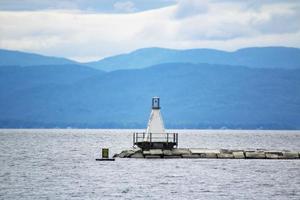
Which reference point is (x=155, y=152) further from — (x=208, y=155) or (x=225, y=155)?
(x=225, y=155)

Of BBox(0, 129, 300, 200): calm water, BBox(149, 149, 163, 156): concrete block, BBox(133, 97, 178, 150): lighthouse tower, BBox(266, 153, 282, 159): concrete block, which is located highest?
BBox(133, 97, 178, 150): lighthouse tower

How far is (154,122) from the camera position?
8250 cm

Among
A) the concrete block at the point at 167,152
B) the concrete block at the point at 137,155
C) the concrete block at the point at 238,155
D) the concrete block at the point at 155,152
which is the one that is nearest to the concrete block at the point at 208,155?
the concrete block at the point at 238,155

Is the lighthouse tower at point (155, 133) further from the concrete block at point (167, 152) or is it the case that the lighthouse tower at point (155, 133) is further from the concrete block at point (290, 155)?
the concrete block at point (290, 155)

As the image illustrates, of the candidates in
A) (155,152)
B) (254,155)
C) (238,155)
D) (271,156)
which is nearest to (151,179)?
(155,152)

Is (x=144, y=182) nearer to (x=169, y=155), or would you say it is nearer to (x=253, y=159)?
(x=169, y=155)

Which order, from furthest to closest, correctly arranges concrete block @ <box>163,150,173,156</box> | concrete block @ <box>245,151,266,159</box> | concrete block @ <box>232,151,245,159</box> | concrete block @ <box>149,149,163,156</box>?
concrete block @ <box>245,151,266,159</box>, concrete block @ <box>232,151,245,159</box>, concrete block @ <box>163,150,173,156</box>, concrete block @ <box>149,149,163,156</box>

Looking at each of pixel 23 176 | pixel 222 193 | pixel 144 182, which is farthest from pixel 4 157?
pixel 222 193

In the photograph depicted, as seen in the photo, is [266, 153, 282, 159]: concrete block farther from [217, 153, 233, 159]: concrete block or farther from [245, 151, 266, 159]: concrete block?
[217, 153, 233, 159]: concrete block

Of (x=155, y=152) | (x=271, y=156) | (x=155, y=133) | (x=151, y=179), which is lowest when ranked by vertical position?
(x=151, y=179)

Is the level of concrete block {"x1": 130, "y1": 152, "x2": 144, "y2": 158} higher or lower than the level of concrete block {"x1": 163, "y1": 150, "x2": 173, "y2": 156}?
lower

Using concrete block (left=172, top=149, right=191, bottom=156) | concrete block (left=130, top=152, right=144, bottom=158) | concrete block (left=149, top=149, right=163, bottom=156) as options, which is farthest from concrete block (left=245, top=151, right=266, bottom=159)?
concrete block (left=130, top=152, right=144, bottom=158)

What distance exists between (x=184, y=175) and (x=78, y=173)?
1000 centimetres

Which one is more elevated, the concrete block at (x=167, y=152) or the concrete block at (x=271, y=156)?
the concrete block at (x=167, y=152)
